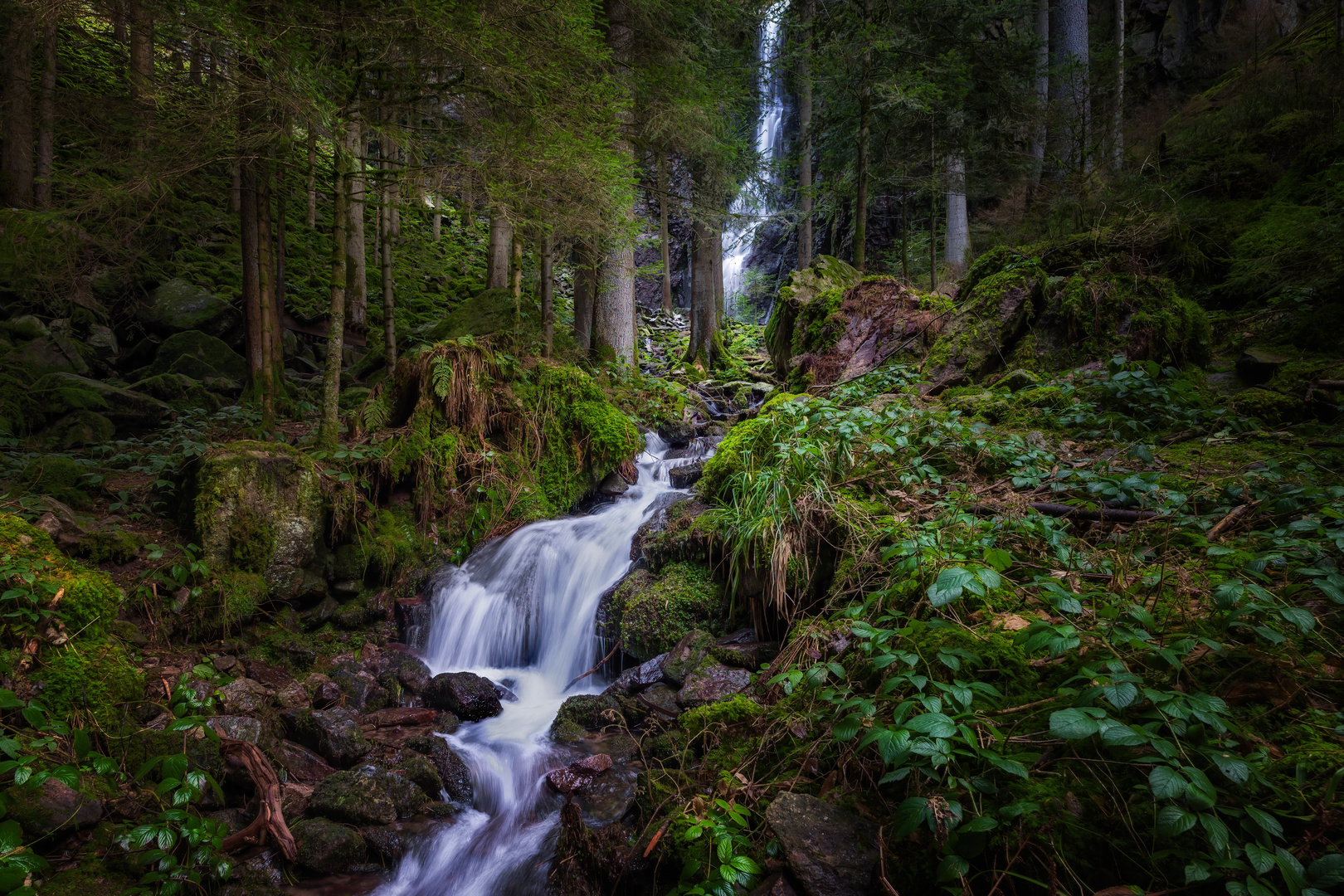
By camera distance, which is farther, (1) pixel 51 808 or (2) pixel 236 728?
(2) pixel 236 728

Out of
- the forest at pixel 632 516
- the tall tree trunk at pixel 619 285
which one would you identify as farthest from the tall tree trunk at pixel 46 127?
the tall tree trunk at pixel 619 285

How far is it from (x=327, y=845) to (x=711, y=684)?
2349mm

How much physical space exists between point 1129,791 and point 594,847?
7.17 feet

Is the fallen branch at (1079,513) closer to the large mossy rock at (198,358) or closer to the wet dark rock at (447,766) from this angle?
the wet dark rock at (447,766)

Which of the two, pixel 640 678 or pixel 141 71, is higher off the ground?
pixel 141 71

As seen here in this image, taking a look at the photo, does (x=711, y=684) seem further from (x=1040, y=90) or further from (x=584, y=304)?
(x=1040, y=90)

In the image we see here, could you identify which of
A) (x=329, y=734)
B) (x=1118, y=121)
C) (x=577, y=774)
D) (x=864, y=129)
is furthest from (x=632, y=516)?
(x=1118, y=121)

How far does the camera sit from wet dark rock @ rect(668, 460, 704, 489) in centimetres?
734

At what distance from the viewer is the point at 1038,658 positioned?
2.22 meters

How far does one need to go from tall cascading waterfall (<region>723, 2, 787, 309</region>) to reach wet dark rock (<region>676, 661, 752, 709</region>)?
961 centimetres

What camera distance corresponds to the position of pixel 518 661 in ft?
17.7

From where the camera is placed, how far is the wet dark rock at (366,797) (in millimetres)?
3188

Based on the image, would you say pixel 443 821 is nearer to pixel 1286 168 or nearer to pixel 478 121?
pixel 478 121

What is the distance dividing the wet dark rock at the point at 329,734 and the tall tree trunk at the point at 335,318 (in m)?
2.91
